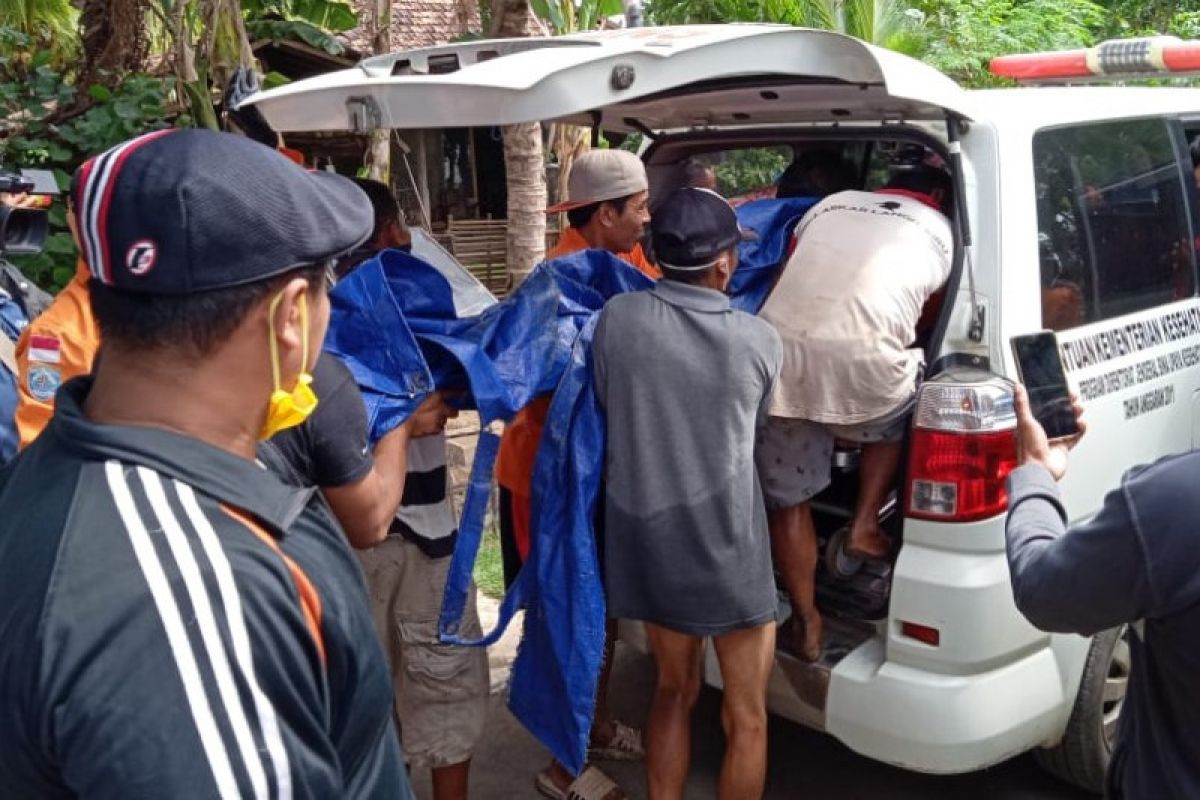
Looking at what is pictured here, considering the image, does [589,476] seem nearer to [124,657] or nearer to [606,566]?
[606,566]

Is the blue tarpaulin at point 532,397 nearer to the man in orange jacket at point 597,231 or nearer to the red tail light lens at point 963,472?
the man in orange jacket at point 597,231

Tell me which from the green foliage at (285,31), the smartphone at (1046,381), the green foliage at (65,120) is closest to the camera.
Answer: the smartphone at (1046,381)

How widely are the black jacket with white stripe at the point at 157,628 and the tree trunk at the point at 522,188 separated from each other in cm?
539

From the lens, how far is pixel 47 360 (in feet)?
9.30

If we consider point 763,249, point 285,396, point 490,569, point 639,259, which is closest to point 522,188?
point 490,569

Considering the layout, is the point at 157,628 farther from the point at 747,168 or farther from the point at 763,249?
the point at 747,168

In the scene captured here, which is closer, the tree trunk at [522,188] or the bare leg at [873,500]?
the bare leg at [873,500]

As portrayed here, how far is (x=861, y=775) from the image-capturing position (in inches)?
144

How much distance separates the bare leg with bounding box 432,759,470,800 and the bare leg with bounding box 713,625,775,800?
74cm

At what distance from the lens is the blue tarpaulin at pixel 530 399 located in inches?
104

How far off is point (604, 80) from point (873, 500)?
139 centimetres

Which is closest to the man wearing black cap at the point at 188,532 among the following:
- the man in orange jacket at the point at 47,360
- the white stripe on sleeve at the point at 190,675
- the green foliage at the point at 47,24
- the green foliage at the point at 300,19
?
the white stripe on sleeve at the point at 190,675

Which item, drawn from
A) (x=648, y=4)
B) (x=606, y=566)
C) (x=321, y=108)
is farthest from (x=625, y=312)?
(x=648, y=4)

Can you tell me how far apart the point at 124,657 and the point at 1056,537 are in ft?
4.71
